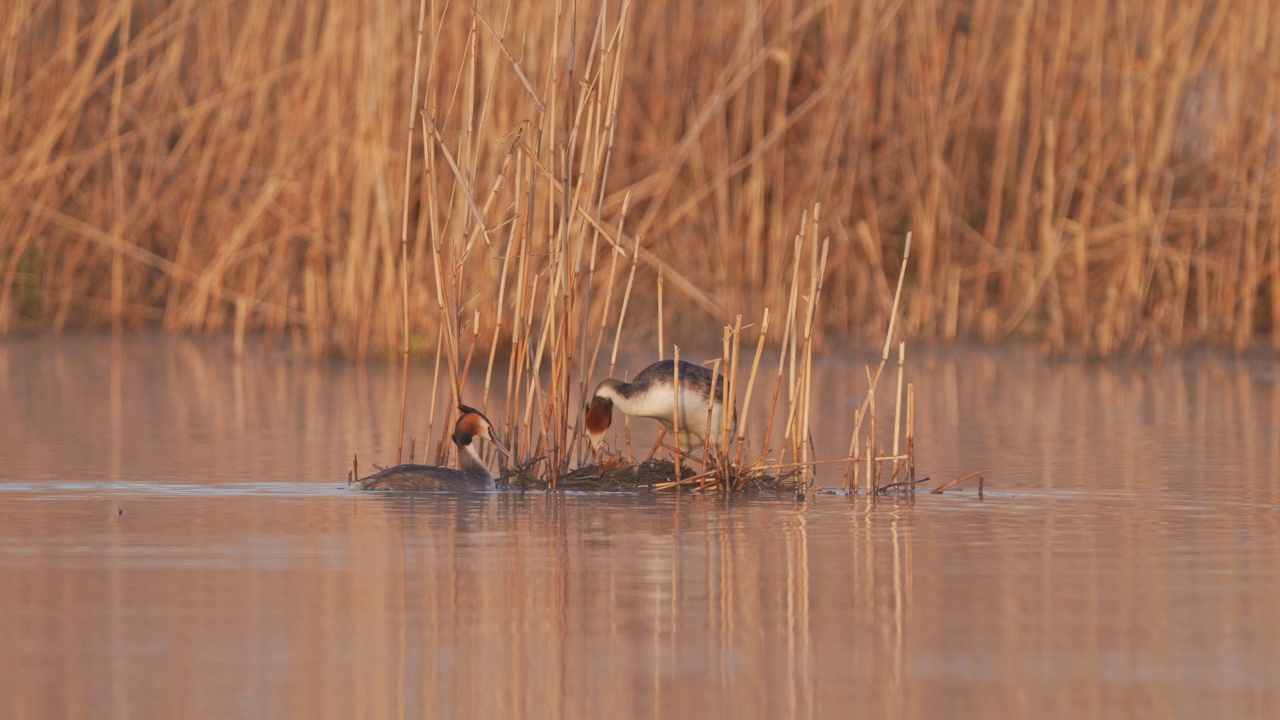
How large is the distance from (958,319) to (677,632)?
30.3ft

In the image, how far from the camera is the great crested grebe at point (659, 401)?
22.0 ft

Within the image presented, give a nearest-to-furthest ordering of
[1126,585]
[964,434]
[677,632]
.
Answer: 1. [677,632]
2. [1126,585]
3. [964,434]

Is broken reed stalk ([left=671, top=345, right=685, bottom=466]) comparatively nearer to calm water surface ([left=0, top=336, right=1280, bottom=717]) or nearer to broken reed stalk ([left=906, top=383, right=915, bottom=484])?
calm water surface ([left=0, top=336, right=1280, bottom=717])

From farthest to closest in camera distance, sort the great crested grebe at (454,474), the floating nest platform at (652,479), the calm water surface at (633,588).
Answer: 1. the floating nest platform at (652,479)
2. the great crested grebe at (454,474)
3. the calm water surface at (633,588)

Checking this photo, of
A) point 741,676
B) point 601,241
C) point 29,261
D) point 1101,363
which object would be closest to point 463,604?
point 741,676

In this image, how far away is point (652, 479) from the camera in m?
6.57

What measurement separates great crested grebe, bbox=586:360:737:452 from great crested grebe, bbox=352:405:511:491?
0.35 m

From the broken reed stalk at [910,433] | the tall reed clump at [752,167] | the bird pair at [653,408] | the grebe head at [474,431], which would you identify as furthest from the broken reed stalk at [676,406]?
the tall reed clump at [752,167]

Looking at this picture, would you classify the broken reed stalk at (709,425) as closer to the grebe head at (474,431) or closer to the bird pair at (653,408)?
the bird pair at (653,408)

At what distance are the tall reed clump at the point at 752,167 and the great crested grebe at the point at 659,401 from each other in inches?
169

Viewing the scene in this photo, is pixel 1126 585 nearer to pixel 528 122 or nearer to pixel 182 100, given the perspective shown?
pixel 528 122

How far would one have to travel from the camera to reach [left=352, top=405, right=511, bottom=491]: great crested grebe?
6.30 m

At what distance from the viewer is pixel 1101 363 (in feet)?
38.7

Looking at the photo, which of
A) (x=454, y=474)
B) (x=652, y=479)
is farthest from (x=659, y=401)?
(x=454, y=474)
